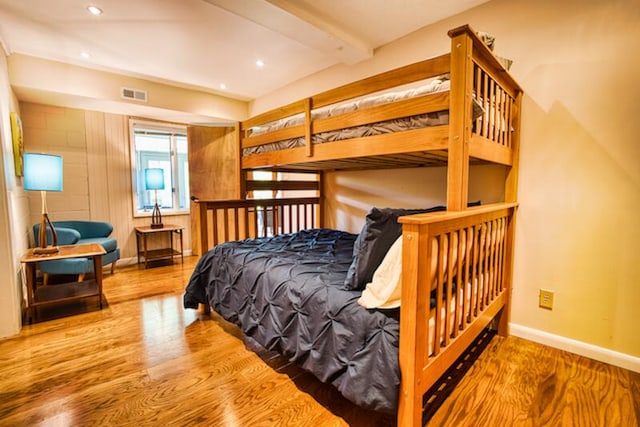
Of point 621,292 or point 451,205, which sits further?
point 621,292

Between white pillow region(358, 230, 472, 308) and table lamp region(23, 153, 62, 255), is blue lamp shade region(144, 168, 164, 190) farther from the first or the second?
white pillow region(358, 230, 472, 308)

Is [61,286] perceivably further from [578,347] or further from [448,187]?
[578,347]

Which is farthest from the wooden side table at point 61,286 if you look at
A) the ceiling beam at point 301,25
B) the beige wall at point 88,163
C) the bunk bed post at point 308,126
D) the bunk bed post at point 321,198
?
the ceiling beam at point 301,25

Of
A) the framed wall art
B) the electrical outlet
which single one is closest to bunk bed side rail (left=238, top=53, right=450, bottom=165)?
the electrical outlet

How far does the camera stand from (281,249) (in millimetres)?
2311

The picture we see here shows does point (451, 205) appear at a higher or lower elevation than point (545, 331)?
higher

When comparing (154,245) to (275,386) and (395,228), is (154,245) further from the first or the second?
(395,228)

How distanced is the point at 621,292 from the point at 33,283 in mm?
4287

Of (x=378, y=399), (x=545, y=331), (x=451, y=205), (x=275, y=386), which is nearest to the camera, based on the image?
(x=378, y=399)

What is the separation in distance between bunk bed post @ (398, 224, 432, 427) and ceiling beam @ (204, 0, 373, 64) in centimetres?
186

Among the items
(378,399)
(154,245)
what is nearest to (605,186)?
(378,399)

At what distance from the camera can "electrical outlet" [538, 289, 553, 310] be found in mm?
2000

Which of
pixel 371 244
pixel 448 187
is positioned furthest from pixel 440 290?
pixel 448 187

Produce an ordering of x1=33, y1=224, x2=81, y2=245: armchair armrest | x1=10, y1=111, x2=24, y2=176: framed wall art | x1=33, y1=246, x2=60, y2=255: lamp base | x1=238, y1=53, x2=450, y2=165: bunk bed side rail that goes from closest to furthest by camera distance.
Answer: x1=238, y1=53, x2=450, y2=165: bunk bed side rail, x1=33, y1=246, x2=60, y2=255: lamp base, x1=10, y1=111, x2=24, y2=176: framed wall art, x1=33, y1=224, x2=81, y2=245: armchair armrest
